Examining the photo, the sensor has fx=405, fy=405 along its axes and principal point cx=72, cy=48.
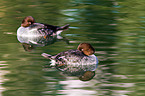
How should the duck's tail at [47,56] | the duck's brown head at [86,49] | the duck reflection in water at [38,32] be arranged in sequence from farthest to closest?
the duck reflection in water at [38,32]
the duck's tail at [47,56]
the duck's brown head at [86,49]

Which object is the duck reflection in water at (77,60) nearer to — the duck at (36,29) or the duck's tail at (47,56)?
the duck's tail at (47,56)

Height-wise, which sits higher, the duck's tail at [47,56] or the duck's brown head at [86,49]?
the duck's brown head at [86,49]

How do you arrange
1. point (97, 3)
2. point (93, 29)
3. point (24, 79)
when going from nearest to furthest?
point (24, 79) → point (93, 29) → point (97, 3)

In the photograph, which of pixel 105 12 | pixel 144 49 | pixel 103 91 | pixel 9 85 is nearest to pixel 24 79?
pixel 9 85

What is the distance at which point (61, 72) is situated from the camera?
10781 millimetres

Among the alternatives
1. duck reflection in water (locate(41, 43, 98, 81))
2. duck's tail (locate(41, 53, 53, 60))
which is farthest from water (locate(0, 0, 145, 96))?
duck reflection in water (locate(41, 43, 98, 81))

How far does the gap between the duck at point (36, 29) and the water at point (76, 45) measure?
31 cm

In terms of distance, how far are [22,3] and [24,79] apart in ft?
32.5

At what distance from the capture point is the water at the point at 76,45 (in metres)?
9.69

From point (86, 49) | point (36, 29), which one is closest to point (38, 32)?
point (36, 29)

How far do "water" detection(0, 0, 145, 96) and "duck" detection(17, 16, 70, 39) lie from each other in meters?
0.31

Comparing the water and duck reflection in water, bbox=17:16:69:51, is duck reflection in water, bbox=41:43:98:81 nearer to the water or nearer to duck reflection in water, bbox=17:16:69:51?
the water

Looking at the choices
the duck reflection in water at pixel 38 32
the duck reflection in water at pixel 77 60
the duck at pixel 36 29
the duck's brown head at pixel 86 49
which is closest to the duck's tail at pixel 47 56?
the duck reflection in water at pixel 77 60

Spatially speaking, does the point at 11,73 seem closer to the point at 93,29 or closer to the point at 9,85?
the point at 9,85
